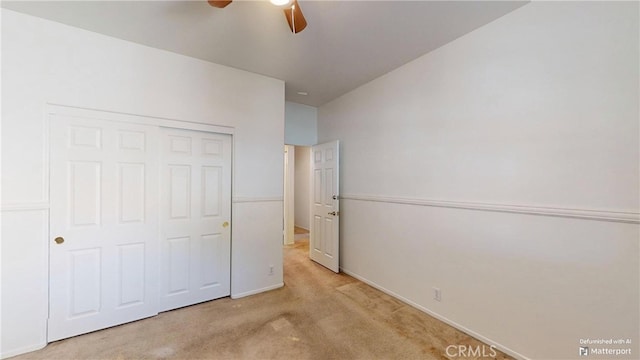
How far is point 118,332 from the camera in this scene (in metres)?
2.32

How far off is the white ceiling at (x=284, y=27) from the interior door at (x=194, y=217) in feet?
3.23

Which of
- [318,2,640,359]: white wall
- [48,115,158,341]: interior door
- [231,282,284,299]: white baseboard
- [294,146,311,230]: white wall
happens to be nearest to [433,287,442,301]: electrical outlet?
[318,2,640,359]: white wall

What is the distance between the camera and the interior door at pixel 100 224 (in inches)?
87.1

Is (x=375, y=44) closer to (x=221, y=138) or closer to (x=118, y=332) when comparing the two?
(x=221, y=138)

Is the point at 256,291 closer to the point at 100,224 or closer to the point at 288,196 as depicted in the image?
the point at 100,224

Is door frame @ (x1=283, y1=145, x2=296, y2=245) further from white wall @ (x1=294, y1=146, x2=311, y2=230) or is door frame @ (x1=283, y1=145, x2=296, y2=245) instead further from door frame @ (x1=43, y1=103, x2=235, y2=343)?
door frame @ (x1=43, y1=103, x2=235, y2=343)

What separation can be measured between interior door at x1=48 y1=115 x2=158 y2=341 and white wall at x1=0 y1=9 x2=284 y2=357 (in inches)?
3.9

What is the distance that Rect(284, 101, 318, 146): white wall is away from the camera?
4297 mm

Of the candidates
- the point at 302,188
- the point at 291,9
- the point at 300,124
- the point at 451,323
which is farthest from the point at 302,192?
the point at 291,9

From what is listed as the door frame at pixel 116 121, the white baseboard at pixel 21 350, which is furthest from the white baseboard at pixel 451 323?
the white baseboard at pixel 21 350

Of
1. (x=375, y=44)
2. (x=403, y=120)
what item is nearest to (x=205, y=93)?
(x=375, y=44)

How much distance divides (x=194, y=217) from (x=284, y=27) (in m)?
2.26

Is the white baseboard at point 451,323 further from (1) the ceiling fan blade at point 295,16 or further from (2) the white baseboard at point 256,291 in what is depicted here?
(1) the ceiling fan blade at point 295,16

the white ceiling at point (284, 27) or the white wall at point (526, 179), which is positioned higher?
the white ceiling at point (284, 27)
